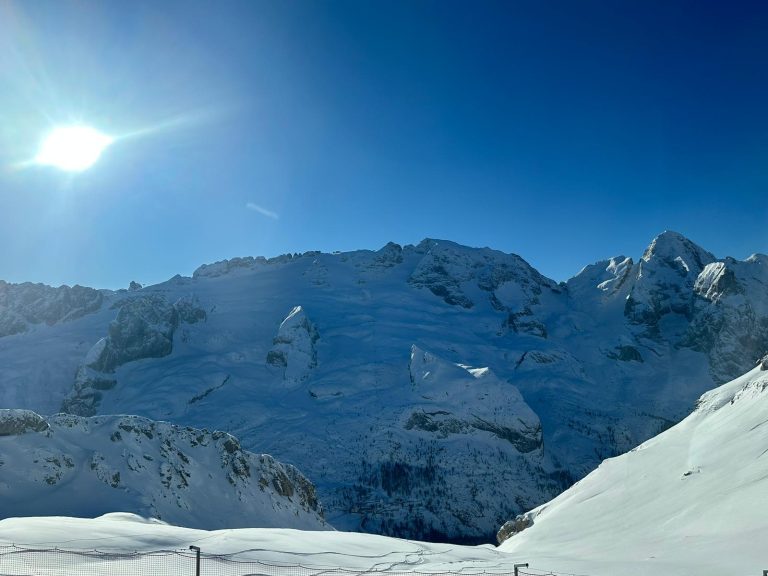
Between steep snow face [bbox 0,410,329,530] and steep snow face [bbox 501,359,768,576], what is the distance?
153 ft

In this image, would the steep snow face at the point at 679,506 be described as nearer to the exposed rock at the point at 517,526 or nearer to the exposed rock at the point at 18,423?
the exposed rock at the point at 517,526

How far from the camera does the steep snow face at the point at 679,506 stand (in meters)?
38.6

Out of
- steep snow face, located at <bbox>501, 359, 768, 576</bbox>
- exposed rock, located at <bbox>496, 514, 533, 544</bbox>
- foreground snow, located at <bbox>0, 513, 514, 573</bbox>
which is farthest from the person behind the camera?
exposed rock, located at <bbox>496, 514, 533, 544</bbox>

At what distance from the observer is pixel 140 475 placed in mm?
Answer: 90688

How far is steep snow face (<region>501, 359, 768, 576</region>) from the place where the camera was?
38.6m

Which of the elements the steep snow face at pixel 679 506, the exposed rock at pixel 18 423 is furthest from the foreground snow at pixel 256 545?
the exposed rock at pixel 18 423

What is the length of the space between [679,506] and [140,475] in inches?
2790

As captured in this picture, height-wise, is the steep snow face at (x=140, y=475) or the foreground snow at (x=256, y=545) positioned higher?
the steep snow face at (x=140, y=475)

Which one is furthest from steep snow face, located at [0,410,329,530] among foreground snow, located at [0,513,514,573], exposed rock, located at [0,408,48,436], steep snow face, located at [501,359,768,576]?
steep snow face, located at [501,359,768,576]

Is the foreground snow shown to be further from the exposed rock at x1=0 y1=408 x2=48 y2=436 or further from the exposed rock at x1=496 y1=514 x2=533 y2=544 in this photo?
the exposed rock at x1=0 y1=408 x2=48 y2=436

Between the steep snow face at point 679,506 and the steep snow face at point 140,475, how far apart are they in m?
46.8

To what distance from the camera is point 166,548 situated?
38594 millimetres

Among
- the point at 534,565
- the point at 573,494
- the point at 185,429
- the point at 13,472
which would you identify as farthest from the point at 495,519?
the point at 534,565

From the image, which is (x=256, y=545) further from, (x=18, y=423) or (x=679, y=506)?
Answer: (x=18, y=423)
